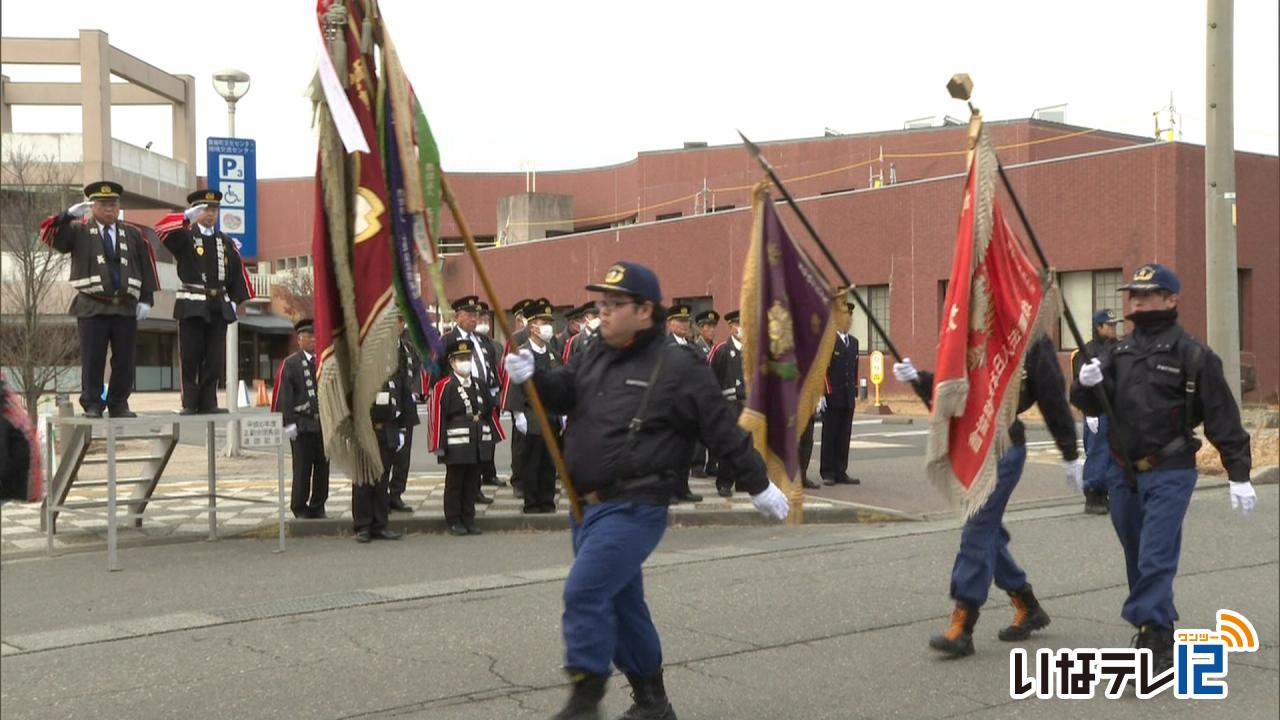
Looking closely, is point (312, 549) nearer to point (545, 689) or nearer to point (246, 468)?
point (545, 689)

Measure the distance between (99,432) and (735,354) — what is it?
7.40 meters

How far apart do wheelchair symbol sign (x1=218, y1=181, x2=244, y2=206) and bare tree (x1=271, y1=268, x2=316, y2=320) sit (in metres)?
22.5

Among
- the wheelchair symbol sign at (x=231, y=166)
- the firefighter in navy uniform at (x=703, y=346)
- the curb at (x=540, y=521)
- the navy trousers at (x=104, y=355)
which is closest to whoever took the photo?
the navy trousers at (x=104, y=355)

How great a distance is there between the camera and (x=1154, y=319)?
277 inches

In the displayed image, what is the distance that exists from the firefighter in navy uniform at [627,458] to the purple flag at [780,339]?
55 cm

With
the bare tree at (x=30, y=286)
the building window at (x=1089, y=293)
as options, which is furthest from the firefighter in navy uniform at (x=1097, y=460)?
the building window at (x=1089, y=293)

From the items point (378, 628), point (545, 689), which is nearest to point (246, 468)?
point (378, 628)

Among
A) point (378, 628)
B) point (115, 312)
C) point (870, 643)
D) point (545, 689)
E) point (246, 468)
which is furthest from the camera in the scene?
point (246, 468)

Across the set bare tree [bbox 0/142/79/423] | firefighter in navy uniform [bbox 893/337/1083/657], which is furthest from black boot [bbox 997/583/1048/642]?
bare tree [bbox 0/142/79/423]

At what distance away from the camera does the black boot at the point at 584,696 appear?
5.39 m

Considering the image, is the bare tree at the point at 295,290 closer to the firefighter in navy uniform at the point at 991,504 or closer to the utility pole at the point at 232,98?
the utility pole at the point at 232,98

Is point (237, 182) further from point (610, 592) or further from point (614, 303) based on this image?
point (610, 592)

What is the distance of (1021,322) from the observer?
693 centimetres

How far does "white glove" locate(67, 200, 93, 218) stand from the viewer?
410 inches
